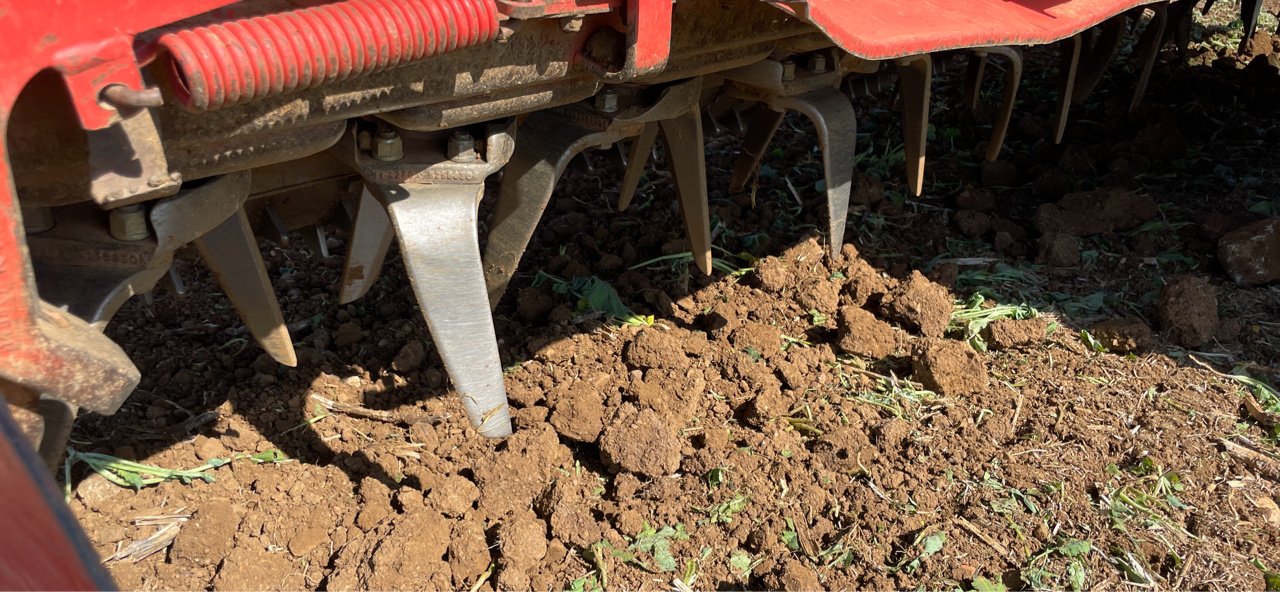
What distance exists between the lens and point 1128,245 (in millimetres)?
3395

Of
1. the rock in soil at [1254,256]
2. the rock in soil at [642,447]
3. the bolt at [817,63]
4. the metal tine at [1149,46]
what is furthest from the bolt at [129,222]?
the metal tine at [1149,46]

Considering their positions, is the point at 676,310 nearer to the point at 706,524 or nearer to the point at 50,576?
the point at 706,524

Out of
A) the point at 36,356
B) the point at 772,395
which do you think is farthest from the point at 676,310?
the point at 36,356

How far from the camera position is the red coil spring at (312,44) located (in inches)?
47.9

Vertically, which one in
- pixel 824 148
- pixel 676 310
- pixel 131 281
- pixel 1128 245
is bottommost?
Answer: pixel 1128 245

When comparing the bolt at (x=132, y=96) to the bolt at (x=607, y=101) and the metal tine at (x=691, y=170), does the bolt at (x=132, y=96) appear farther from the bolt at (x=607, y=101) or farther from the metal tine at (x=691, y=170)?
the metal tine at (x=691, y=170)

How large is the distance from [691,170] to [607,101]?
414mm

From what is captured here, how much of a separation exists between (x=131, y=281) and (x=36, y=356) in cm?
33

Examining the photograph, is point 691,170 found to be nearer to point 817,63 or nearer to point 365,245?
point 817,63

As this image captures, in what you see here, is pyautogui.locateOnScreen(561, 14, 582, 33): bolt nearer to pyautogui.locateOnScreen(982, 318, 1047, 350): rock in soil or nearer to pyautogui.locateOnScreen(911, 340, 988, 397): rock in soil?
pyautogui.locateOnScreen(911, 340, 988, 397): rock in soil

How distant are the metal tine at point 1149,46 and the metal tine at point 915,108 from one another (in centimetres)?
160

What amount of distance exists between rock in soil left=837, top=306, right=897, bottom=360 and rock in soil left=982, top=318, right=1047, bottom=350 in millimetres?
290

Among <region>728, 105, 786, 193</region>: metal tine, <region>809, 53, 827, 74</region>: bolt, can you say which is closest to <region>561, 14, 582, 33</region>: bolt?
<region>809, 53, 827, 74</region>: bolt

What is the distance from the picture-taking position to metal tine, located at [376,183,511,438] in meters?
1.72
